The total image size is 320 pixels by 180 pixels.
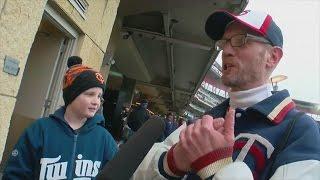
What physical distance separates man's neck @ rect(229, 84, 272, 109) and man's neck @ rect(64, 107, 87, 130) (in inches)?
59.9

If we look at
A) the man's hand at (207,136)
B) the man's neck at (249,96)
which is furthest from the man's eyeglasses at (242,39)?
the man's hand at (207,136)

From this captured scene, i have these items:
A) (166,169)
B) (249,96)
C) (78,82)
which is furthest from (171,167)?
(78,82)

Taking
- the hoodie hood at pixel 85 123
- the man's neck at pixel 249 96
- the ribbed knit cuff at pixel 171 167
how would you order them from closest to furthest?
the ribbed knit cuff at pixel 171 167 < the man's neck at pixel 249 96 < the hoodie hood at pixel 85 123

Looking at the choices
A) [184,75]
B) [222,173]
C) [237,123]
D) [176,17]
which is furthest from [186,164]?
[184,75]

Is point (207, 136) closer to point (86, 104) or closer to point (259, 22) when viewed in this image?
point (259, 22)

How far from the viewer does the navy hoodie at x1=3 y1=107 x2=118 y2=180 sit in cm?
247

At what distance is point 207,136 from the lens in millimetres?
1070

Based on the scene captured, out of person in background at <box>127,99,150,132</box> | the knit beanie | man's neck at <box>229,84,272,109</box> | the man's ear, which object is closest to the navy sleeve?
man's neck at <box>229,84,272,109</box>

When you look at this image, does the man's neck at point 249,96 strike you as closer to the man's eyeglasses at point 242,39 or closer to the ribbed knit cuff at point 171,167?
the man's eyeglasses at point 242,39

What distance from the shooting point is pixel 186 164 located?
45.8 inches

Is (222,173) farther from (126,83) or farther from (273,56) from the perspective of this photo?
(126,83)

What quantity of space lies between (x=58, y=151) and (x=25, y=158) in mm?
225

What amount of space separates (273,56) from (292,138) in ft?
1.67

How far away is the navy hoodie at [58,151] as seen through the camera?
247 centimetres
